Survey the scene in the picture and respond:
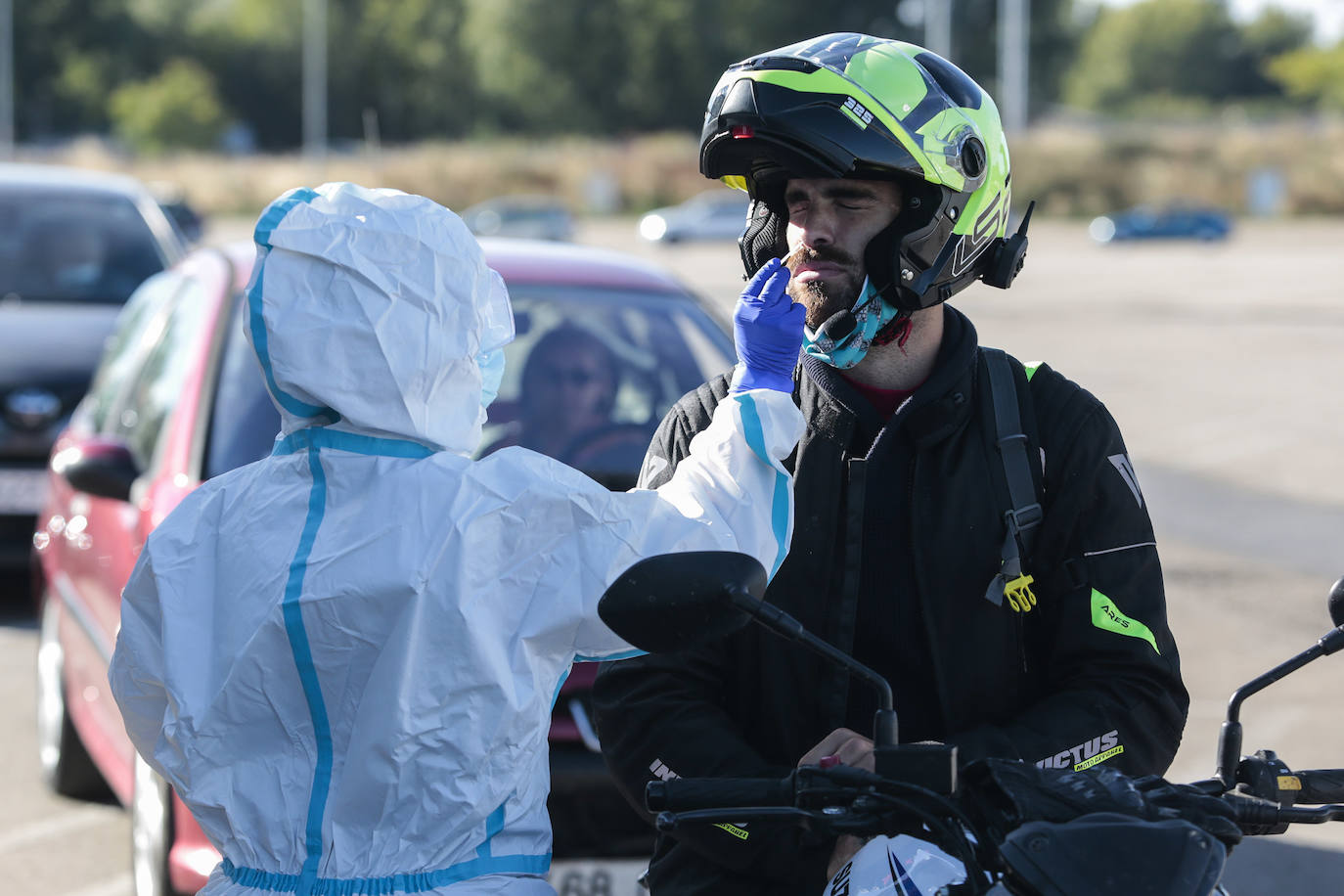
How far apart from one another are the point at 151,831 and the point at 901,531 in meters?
2.45

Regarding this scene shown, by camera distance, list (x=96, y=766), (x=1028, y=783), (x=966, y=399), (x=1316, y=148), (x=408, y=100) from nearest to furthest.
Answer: (x=1028, y=783) < (x=966, y=399) < (x=96, y=766) < (x=1316, y=148) < (x=408, y=100)

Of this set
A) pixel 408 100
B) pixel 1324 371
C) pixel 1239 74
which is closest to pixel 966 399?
pixel 1324 371

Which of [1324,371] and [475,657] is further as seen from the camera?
[1324,371]


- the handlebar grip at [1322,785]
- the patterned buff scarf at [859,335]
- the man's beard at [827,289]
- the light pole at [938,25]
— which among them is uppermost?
the man's beard at [827,289]

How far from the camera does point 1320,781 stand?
203 cm

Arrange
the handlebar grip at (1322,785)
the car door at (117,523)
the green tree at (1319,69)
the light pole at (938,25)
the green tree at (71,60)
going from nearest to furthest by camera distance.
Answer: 1. the handlebar grip at (1322,785)
2. the car door at (117,523)
3. the light pole at (938,25)
4. the green tree at (1319,69)
5. the green tree at (71,60)

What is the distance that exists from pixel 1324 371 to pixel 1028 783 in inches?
706

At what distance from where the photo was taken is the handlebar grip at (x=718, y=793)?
73.0 inches

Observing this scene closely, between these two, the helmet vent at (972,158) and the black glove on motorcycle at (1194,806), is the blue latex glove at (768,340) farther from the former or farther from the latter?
the black glove on motorcycle at (1194,806)

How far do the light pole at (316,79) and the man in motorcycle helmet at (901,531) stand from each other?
62.4m

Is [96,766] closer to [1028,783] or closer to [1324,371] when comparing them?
[1028,783]

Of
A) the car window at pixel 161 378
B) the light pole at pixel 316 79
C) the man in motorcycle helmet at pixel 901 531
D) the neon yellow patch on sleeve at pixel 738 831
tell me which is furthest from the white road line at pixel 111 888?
the light pole at pixel 316 79

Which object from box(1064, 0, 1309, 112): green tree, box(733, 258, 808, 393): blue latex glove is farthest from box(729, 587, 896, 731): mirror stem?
box(1064, 0, 1309, 112): green tree

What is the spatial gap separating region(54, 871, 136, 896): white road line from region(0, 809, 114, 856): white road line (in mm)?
413
